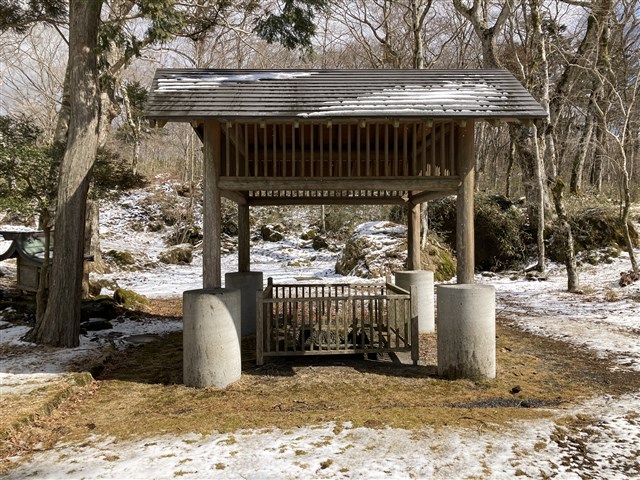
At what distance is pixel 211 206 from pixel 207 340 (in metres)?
1.72

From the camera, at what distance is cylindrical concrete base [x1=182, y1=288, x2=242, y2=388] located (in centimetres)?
530

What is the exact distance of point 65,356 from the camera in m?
6.54

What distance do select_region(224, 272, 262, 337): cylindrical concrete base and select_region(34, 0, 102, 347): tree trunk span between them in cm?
258

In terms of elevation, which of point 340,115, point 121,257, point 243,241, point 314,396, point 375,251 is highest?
point 340,115

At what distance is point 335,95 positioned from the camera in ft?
19.7

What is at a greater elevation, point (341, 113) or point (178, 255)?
point (341, 113)

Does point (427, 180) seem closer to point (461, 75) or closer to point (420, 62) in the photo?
point (461, 75)

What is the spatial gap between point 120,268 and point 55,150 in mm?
9420

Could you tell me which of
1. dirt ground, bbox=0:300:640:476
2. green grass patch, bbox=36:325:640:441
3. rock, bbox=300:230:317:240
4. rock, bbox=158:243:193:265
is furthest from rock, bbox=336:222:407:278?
green grass patch, bbox=36:325:640:441

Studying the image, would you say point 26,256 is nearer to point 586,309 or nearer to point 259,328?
point 259,328

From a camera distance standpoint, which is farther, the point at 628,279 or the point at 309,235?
the point at 309,235

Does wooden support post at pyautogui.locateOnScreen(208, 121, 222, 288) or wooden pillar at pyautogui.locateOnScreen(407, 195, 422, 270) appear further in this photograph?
wooden pillar at pyautogui.locateOnScreen(407, 195, 422, 270)

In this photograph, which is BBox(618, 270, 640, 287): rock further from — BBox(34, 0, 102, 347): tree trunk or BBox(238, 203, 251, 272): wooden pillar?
BBox(34, 0, 102, 347): tree trunk

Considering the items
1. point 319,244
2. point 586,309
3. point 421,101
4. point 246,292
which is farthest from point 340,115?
point 319,244
